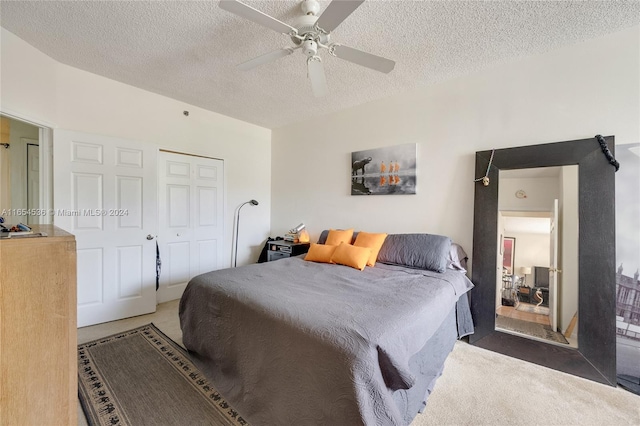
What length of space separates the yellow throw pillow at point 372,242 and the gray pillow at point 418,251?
4 cm

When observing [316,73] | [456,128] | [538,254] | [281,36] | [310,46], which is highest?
[281,36]

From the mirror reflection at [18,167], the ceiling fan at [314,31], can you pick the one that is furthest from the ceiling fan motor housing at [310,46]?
the mirror reflection at [18,167]

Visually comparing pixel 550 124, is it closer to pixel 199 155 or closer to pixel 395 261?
pixel 395 261

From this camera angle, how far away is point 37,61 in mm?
2350

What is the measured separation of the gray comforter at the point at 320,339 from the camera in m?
1.14

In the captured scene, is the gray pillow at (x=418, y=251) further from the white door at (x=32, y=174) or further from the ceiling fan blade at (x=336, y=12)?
the white door at (x=32, y=174)

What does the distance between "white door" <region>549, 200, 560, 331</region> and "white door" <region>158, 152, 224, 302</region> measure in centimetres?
388

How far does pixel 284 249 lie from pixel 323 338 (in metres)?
2.60

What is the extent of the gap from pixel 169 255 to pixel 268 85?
2.50 meters

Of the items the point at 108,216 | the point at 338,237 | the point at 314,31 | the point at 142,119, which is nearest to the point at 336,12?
the point at 314,31

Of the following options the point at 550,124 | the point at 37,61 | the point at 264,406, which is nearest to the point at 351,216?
the point at 550,124

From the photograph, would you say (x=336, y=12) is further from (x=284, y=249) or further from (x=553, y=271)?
(x=284, y=249)

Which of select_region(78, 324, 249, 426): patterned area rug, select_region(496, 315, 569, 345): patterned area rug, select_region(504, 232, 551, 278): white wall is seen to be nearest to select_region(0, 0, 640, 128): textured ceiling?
select_region(504, 232, 551, 278): white wall

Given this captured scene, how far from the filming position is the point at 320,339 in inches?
48.0
